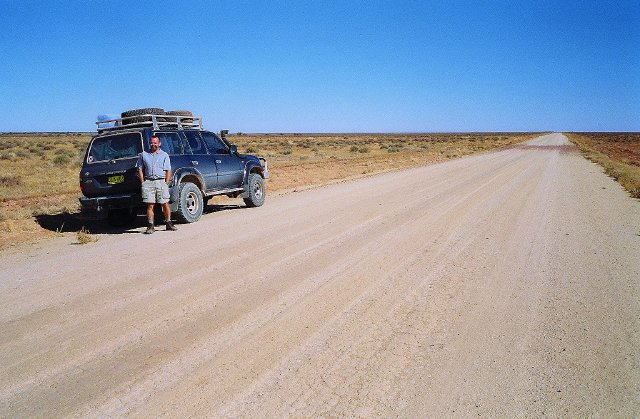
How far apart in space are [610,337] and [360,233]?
4.49 metres

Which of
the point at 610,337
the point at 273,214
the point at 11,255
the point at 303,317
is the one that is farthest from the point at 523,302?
the point at 11,255

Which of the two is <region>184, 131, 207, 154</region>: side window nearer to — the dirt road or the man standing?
the man standing

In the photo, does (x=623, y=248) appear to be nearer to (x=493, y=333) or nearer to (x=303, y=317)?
(x=493, y=333)

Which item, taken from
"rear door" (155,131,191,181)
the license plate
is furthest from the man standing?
"rear door" (155,131,191,181)

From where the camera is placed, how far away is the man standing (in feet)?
28.1

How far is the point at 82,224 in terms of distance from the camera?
1023 centimetres

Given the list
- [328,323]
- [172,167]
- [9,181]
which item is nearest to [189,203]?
[172,167]

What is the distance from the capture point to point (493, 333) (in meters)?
4.05

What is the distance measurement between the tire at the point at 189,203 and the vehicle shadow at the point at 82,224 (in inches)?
32.1

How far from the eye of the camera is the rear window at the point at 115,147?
9.24 meters

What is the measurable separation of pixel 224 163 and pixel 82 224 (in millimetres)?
3468

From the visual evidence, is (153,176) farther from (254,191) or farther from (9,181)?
(9,181)

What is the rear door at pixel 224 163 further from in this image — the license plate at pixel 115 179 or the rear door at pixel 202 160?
the license plate at pixel 115 179

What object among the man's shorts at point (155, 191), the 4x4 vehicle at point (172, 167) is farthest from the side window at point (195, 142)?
the man's shorts at point (155, 191)
